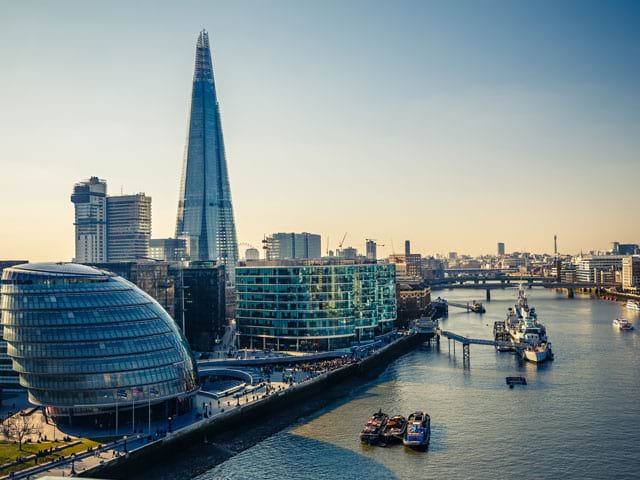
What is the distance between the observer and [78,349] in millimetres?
63250

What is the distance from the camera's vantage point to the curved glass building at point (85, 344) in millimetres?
62844

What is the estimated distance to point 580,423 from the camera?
2596 inches

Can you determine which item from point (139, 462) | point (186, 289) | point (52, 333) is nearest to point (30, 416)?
point (52, 333)

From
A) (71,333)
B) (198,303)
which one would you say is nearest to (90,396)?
(71,333)

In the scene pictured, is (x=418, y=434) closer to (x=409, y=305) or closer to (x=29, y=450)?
(x=29, y=450)

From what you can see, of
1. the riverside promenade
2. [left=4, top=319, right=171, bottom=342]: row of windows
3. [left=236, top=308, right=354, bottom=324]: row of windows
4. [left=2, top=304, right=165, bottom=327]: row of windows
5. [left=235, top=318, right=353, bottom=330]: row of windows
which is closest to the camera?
the riverside promenade

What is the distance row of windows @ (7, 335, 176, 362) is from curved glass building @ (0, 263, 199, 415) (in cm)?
8

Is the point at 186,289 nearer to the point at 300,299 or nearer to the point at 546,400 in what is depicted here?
the point at 300,299

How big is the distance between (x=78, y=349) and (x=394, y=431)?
28.6 meters

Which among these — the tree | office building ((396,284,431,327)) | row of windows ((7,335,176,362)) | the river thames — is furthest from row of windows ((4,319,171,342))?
office building ((396,284,431,327))

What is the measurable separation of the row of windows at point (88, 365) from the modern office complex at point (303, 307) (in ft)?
143

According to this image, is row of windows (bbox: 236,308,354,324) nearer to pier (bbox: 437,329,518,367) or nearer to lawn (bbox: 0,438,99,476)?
pier (bbox: 437,329,518,367)

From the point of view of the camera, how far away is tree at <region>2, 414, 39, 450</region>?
58.0 m

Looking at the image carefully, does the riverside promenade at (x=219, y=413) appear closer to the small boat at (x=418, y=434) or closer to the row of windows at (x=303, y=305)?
the row of windows at (x=303, y=305)
